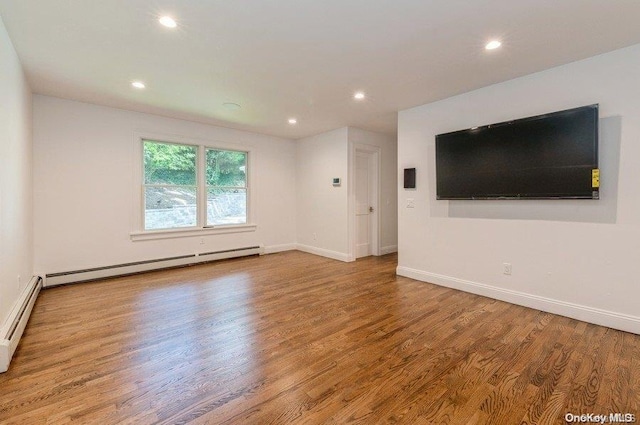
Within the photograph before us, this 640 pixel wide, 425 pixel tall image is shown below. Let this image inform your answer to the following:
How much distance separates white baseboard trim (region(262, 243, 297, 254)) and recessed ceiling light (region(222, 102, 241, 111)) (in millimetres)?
2982

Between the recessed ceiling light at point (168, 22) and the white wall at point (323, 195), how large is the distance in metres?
3.53

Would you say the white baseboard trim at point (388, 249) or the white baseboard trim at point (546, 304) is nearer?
the white baseboard trim at point (546, 304)

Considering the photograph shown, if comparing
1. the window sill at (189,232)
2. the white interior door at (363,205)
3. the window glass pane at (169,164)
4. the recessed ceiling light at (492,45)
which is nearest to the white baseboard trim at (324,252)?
the white interior door at (363,205)

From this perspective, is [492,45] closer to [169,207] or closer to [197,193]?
[197,193]

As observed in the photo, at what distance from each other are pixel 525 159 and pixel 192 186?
5.06 m

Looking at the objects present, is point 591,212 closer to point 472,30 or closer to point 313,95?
point 472,30

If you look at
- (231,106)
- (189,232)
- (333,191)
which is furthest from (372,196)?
(189,232)

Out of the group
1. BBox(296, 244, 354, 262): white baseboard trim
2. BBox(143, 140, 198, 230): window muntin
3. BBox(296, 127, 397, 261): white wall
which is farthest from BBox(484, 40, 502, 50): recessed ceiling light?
BBox(143, 140, 198, 230): window muntin

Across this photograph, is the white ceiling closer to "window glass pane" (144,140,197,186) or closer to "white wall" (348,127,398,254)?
"window glass pane" (144,140,197,186)

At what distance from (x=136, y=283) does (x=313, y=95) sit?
3645 mm

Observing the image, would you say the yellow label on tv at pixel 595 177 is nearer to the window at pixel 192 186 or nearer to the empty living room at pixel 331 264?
the empty living room at pixel 331 264

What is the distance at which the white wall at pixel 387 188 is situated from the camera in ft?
19.6

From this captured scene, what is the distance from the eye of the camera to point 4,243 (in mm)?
2365

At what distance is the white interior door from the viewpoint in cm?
586
